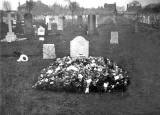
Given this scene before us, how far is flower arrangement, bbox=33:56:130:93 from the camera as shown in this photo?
303 inches

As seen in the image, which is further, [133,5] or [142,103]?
[133,5]

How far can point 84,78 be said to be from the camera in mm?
7863

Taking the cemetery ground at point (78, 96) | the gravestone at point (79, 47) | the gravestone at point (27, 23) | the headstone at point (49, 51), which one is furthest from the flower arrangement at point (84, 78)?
the gravestone at point (27, 23)

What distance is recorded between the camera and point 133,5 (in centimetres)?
4734

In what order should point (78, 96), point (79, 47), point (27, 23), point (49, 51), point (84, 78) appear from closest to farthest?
1. point (78, 96)
2. point (84, 78)
3. point (79, 47)
4. point (49, 51)
5. point (27, 23)

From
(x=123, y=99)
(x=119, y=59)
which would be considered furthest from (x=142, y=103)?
(x=119, y=59)

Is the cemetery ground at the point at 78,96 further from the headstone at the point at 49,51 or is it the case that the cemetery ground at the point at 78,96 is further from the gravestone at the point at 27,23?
the gravestone at the point at 27,23

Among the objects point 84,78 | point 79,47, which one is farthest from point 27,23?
point 84,78

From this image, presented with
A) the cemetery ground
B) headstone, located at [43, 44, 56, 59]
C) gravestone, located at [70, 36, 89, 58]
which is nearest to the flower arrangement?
the cemetery ground

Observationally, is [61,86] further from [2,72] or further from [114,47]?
[114,47]

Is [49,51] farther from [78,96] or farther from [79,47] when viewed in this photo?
[78,96]

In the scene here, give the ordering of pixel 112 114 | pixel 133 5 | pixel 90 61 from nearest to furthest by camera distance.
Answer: pixel 112 114
pixel 90 61
pixel 133 5

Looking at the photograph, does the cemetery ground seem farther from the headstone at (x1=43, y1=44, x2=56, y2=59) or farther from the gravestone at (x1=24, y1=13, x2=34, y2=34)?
the gravestone at (x1=24, y1=13, x2=34, y2=34)

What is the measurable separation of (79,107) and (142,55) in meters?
6.94
